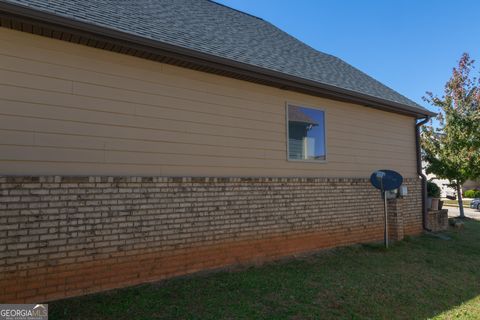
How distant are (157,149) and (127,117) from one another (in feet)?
2.22

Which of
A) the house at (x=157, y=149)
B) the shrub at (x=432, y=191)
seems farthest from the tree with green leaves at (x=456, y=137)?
the house at (x=157, y=149)

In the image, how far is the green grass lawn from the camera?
181 inches

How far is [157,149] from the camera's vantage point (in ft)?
19.3

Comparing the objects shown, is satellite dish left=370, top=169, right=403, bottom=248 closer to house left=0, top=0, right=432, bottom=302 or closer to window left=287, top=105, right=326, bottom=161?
house left=0, top=0, right=432, bottom=302

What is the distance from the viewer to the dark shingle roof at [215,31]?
561 centimetres

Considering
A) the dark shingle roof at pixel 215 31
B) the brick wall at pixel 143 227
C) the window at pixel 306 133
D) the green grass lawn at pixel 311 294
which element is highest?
the dark shingle roof at pixel 215 31

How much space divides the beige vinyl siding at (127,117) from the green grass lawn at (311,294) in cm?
178

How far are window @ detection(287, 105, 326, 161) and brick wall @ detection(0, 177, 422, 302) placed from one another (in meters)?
0.58

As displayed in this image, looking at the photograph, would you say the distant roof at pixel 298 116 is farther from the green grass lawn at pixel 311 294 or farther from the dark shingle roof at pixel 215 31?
the green grass lawn at pixel 311 294

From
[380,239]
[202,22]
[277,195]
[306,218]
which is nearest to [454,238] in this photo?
[380,239]

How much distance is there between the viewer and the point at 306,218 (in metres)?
7.88

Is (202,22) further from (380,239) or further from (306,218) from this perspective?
(380,239)

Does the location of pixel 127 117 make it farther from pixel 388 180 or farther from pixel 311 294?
pixel 388 180

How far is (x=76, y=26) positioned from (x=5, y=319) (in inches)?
146
